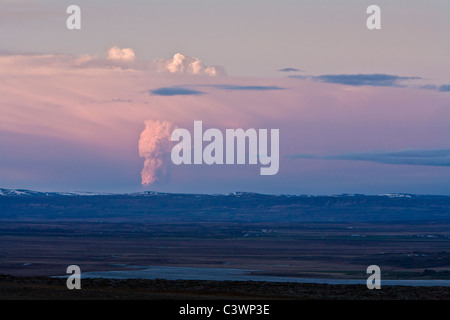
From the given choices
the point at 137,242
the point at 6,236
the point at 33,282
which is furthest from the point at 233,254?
the point at 33,282

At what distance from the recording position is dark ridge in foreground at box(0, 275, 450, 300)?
99.2 ft

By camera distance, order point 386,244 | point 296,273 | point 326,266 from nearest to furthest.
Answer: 1. point 296,273
2. point 326,266
3. point 386,244

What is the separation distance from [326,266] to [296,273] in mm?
14089

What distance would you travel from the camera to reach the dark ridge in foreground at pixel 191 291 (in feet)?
99.2

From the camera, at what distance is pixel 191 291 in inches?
1355

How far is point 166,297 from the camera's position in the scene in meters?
30.4

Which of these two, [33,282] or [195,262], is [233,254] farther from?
[33,282]

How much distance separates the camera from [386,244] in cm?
14000

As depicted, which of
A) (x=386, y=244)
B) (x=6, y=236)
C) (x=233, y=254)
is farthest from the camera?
(x=6, y=236)

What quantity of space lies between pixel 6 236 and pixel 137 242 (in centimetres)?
3425
